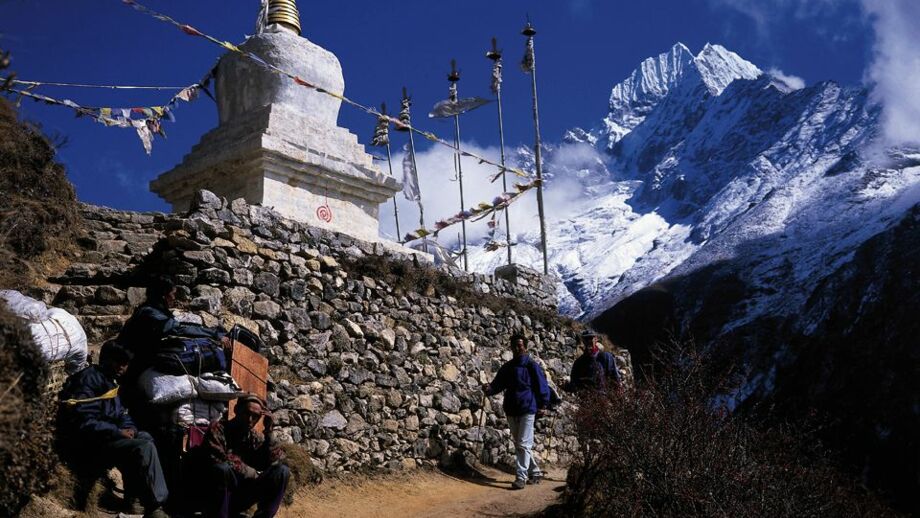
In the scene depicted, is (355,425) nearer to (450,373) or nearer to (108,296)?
(450,373)

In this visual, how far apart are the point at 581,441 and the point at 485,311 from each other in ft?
11.1

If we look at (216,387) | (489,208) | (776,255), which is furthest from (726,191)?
(216,387)

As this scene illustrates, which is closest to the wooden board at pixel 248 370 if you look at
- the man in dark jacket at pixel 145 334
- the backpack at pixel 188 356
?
the backpack at pixel 188 356

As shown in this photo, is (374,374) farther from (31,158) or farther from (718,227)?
(718,227)

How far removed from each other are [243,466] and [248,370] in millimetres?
1734

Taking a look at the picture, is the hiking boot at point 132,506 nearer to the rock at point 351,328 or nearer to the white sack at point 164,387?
the white sack at point 164,387

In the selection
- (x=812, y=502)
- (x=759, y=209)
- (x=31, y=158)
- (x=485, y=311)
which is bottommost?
(x=812, y=502)

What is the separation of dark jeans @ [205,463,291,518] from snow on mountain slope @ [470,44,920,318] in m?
24.7

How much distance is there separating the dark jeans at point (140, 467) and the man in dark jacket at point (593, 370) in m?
5.95

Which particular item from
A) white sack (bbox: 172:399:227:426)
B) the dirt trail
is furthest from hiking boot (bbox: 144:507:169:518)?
the dirt trail

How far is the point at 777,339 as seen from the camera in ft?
135

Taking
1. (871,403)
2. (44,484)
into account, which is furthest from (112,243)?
(871,403)

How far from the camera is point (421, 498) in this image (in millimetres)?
9305

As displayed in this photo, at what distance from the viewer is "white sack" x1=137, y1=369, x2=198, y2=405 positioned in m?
6.42
